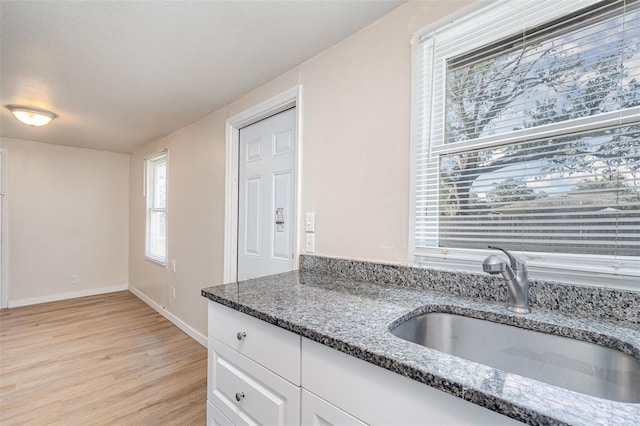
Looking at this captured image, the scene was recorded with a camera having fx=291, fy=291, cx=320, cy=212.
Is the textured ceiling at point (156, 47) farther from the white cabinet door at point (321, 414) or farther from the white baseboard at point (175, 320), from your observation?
the white baseboard at point (175, 320)

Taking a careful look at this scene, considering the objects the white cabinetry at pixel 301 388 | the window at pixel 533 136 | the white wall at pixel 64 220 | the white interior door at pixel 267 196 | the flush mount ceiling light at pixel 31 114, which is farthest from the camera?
the white wall at pixel 64 220

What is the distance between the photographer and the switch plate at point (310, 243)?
1.79 metres

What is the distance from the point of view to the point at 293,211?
6.30 feet

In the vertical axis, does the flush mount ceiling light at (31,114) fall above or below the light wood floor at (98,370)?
above

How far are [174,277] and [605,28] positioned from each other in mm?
3881

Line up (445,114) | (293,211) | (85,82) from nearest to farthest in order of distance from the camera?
(445,114)
(293,211)
(85,82)

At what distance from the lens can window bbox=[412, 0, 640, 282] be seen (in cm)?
88

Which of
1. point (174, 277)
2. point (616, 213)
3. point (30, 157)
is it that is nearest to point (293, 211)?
point (616, 213)

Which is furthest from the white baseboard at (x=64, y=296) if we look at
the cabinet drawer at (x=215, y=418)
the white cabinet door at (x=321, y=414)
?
the white cabinet door at (x=321, y=414)

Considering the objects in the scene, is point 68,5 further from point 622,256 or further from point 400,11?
point 622,256

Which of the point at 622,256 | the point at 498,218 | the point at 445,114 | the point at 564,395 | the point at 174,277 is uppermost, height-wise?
the point at 445,114

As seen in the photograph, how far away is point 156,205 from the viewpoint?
413 cm

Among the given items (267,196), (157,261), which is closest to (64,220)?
(157,261)

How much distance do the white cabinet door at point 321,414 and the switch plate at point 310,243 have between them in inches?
37.7
